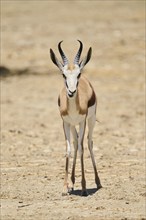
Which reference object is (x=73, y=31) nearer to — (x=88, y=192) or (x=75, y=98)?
(x=88, y=192)

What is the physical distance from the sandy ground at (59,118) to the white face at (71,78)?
4.38 ft

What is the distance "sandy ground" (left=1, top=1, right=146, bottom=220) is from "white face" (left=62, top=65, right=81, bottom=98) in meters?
1.34

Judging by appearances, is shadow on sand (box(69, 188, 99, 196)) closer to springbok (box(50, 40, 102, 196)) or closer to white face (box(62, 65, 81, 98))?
springbok (box(50, 40, 102, 196))

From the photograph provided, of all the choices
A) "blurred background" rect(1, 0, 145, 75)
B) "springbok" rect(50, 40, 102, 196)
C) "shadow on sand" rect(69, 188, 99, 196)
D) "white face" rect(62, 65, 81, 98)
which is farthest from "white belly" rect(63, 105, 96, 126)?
"blurred background" rect(1, 0, 145, 75)

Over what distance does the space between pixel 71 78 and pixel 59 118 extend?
6381 mm

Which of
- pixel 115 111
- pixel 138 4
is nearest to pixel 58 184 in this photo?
pixel 115 111

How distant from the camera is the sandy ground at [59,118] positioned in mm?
9594

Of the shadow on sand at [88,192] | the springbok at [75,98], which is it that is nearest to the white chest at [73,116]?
the springbok at [75,98]

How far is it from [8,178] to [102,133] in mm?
3883

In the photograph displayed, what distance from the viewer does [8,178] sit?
35.7ft

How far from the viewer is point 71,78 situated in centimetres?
959

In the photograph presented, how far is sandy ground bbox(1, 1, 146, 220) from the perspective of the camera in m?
9.59

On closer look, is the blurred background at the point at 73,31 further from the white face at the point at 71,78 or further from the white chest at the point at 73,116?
the white face at the point at 71,78

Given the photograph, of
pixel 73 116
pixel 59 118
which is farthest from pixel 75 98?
pixel 59 118
